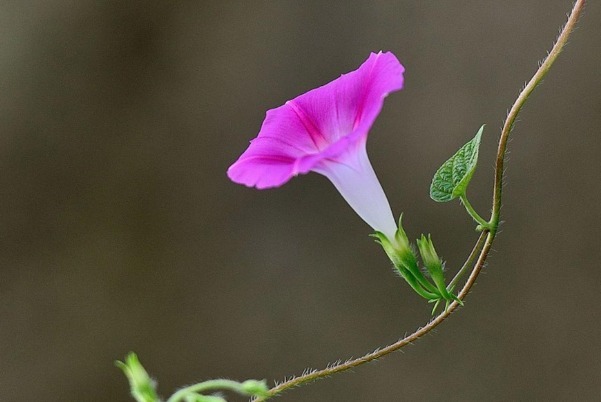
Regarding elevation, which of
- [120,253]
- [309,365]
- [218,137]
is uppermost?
[218,137]

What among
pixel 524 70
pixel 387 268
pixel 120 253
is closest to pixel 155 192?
pixel 120 253

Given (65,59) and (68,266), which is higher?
(65,59)

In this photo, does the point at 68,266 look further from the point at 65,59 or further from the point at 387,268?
the point at 387,268

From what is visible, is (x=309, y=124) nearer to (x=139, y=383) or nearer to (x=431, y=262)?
(x=431, y=262)

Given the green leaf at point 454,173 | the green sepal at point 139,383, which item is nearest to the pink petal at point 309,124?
the green leaf at point 454,173

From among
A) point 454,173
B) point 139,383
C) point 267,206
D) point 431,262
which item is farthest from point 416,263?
point 267,206

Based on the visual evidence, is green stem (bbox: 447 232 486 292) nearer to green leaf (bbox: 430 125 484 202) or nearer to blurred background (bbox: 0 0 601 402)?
green leaf (bbox: 430 125 484 202)
